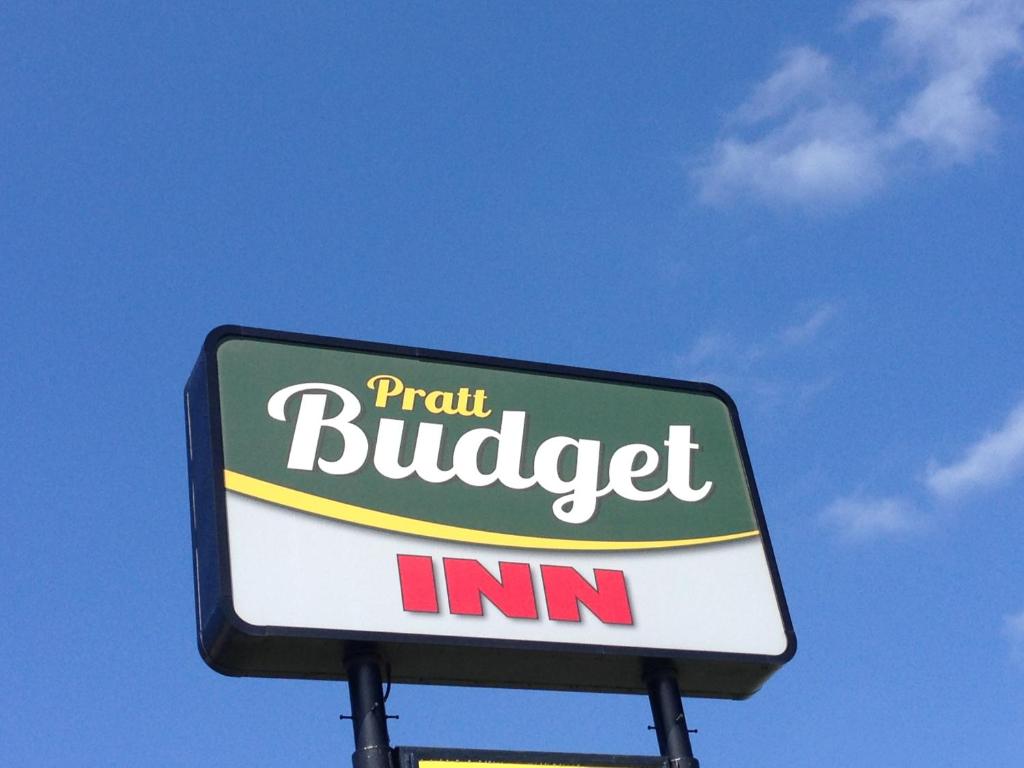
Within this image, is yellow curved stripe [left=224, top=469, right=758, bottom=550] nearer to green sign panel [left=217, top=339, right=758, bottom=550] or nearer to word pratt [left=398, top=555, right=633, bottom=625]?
green sign panel [left=217, top=339, right=758, bottom=550]

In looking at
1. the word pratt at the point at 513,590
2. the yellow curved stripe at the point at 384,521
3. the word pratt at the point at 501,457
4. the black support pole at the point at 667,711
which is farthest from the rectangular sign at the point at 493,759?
the word pratt at the point at 501,457

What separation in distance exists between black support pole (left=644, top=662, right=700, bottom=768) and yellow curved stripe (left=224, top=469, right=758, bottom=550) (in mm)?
937

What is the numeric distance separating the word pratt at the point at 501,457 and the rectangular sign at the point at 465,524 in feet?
0.05

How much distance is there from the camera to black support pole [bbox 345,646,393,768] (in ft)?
29.4

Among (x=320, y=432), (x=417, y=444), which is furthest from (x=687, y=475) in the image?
(x=320, y=432)

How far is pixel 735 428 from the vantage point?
12094 millimetres

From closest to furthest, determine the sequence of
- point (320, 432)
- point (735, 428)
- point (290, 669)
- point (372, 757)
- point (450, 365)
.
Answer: point (372, 757) < point (290, 669) < point (320, 432) < point (450, 365) < point (735, 428)

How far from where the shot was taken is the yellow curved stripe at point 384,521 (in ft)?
32.0

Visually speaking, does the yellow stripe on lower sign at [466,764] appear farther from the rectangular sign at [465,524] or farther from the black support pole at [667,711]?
the black support pole at [667,711]

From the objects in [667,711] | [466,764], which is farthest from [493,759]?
[667,711]

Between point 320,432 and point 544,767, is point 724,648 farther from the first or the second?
point 320,432

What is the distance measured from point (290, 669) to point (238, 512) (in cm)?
107

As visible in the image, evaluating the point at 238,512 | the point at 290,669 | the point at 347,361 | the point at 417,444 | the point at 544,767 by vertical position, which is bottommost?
the point at 544,767

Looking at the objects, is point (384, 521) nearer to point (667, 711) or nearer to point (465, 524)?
point (465, 524)
